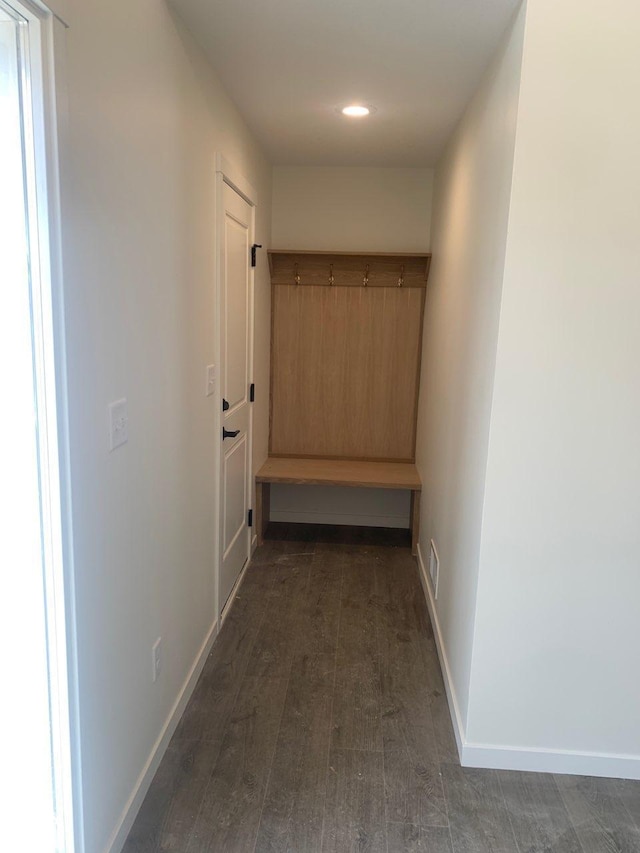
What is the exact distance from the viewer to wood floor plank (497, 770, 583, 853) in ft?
5.84

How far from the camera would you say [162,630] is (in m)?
2.04

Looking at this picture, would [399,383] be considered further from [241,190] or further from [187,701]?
[187,701]

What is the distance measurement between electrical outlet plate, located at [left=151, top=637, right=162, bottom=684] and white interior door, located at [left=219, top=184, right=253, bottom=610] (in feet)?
2.81

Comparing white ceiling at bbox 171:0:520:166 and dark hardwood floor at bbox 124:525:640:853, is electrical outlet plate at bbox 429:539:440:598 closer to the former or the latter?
dark hardwood floor at bbox 124:525:640:853

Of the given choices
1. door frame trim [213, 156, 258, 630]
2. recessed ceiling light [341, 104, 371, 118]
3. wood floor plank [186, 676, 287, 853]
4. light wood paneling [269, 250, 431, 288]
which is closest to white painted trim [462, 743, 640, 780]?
wood floor plank [186, 676, 287, 853]

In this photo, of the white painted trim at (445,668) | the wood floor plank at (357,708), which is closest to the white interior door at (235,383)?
the wood floor plank at (357,708)

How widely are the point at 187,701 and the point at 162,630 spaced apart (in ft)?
1.56

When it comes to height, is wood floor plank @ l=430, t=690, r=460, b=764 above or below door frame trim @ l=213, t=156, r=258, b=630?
below

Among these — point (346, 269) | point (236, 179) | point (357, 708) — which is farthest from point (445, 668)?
point (346, 269)

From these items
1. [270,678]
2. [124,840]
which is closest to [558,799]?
[270,678]

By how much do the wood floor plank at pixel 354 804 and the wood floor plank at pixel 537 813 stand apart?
15.9 inches

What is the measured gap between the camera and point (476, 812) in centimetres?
189

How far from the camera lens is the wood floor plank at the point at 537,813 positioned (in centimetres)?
178

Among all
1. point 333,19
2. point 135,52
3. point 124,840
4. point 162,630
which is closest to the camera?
point 135,52
